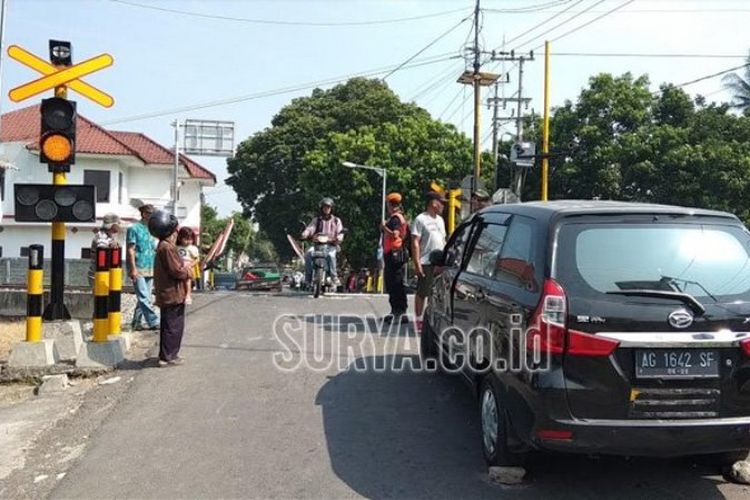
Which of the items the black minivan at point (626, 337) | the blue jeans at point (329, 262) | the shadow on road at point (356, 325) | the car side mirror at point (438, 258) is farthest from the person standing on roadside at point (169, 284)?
the blue jeans at point (329, 262)

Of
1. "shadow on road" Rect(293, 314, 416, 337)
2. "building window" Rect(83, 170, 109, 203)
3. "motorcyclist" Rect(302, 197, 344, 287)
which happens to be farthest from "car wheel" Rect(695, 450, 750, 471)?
"building window" Rect(83, 170, 109, 203)

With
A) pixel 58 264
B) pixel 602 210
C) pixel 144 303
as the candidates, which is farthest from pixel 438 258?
pixel 144 303

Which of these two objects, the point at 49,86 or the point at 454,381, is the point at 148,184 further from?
the point at 454,381

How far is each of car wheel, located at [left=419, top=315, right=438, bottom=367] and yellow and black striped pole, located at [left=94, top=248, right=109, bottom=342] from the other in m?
3.38

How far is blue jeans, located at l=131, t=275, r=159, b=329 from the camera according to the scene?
30.6 ft

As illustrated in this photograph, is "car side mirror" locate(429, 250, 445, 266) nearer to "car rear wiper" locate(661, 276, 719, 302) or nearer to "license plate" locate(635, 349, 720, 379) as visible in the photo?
"car rear wiper" locate(661, 276, 719, 302)

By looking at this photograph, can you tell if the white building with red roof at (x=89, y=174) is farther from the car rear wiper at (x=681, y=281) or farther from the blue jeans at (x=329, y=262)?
the car rear wiper at (x=681, y=281)

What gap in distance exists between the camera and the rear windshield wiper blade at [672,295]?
13.3 ft

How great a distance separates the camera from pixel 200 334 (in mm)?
9414

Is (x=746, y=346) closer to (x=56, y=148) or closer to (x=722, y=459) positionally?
(x=722, y=459)

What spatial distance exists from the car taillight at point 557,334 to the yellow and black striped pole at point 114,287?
514 cm

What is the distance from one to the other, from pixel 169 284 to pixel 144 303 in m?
2.44

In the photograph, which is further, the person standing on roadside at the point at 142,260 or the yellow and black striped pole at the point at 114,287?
the person standing on roadside at the point at 142,260

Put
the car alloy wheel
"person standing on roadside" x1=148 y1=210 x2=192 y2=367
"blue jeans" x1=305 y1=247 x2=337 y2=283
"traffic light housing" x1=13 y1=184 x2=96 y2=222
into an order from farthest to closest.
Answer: "blue jeans" x1=305 y1=247 x2=337 y2=283, "traffic light housing" x1=13 y1=184 x2=96 y2=222, "person standing on roadside" x1=148 y1=210 x2=192 y2=367, the car alloy wheel
